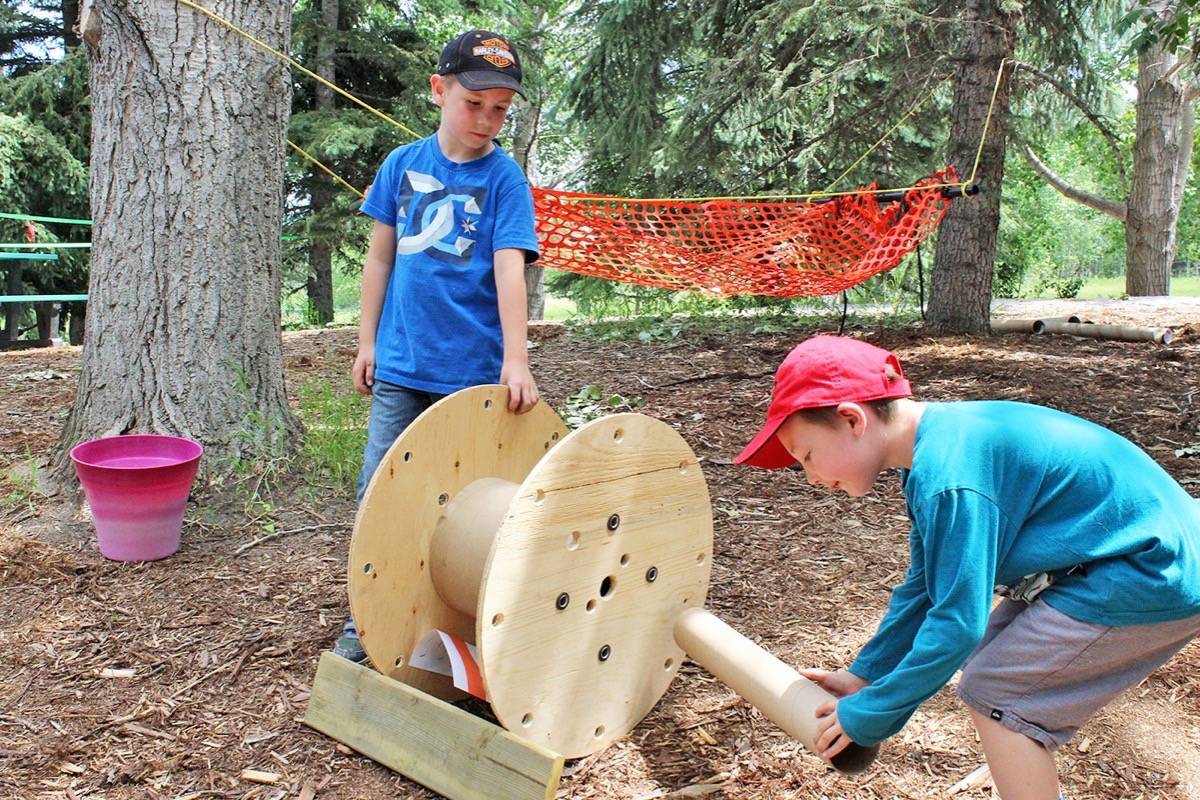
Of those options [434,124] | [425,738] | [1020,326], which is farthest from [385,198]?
[434,124]

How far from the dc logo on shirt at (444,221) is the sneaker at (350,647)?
3.43 feet

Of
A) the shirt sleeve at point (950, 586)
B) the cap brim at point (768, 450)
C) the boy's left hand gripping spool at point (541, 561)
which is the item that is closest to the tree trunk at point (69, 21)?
the boy's left hand gripping spool at point (541, 561)

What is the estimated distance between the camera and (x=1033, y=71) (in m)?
7.32

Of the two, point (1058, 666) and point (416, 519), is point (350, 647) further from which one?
point (1058, 666)

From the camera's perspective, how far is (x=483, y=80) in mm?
2525

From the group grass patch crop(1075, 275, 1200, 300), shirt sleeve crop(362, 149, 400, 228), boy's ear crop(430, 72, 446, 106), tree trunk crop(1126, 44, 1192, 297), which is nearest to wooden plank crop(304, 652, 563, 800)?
shirt sleeve crop(362, 149, 400, 228)

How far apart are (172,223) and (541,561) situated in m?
2.33

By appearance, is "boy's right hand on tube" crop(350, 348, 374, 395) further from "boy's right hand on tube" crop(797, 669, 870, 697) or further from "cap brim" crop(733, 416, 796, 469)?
"boy's right hand on tube" crop(797, 669, 870, 697)

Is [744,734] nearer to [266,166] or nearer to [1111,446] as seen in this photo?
[1111,446]

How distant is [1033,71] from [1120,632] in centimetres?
674

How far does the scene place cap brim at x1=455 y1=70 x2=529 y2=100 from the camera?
252 centimetres

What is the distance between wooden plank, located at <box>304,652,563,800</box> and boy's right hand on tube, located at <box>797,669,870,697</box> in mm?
619

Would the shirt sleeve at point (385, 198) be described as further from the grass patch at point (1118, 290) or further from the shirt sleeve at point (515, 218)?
the grass patch at point (1118, 290)

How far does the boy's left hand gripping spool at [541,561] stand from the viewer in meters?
2.11
